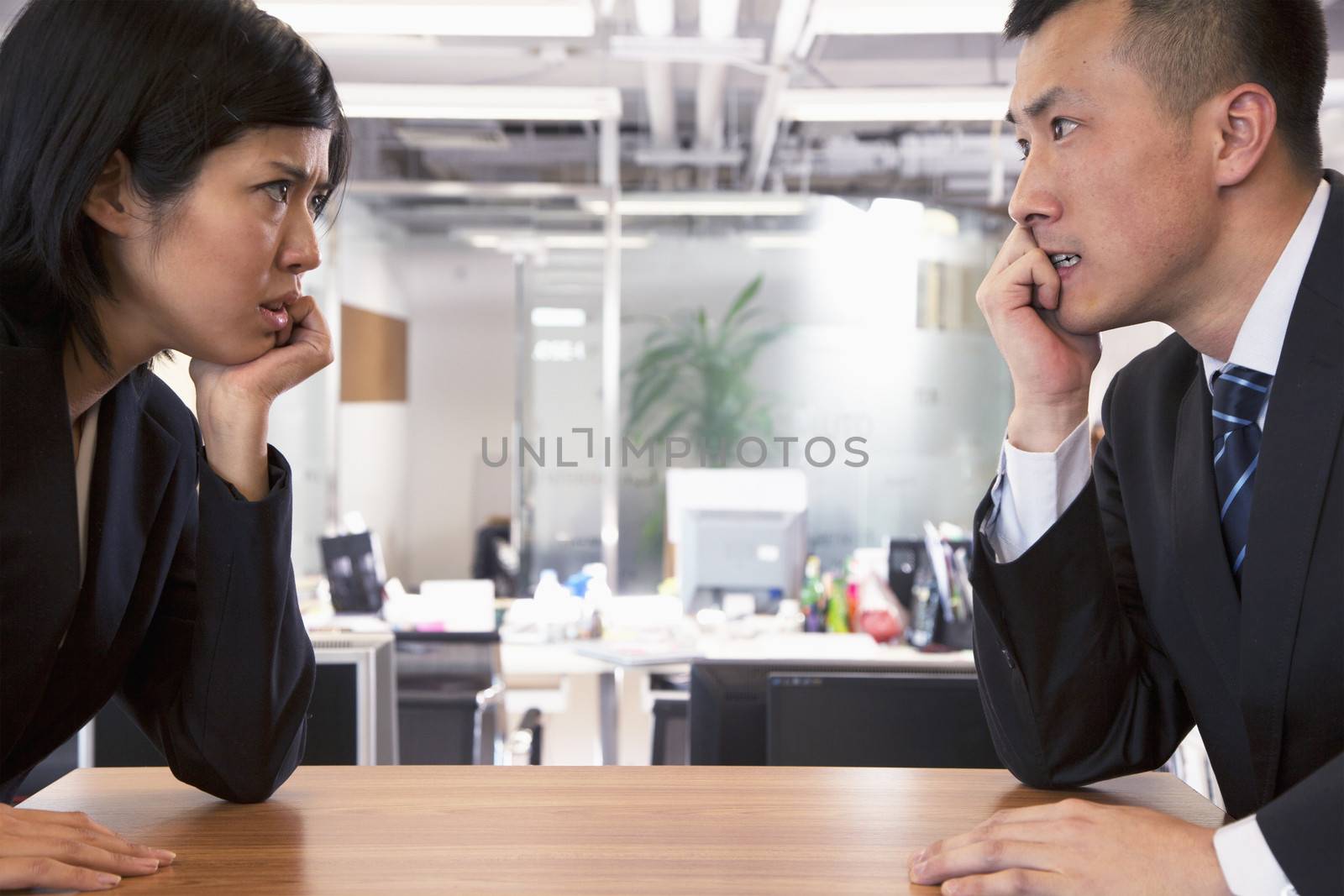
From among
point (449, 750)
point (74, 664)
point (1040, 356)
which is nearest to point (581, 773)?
point (74, 664)

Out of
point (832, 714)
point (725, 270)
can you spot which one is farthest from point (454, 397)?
point (832, 714)

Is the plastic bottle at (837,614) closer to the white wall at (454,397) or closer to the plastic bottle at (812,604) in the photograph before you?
the plastic bottle at (812,604)

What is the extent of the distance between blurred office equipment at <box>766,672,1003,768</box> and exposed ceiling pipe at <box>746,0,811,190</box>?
12.3ft

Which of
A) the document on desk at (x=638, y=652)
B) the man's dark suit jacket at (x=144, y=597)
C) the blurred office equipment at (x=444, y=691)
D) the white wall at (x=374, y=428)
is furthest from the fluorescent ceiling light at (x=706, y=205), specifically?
the man's dark suit jacket at (x=144, y=597)

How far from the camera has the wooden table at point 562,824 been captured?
3.25ft

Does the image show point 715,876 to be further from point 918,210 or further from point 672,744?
point 918,210

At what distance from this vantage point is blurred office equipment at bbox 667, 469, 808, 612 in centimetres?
451

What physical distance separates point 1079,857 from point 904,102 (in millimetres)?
5201

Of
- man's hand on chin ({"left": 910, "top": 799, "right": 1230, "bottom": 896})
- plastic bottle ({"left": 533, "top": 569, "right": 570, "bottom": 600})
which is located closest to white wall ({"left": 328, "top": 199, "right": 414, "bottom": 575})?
plastic bottle ({"left": 533, "top": 569, "right": 570, "bottom": 600})

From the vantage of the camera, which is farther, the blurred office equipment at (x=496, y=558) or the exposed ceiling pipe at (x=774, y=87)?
the blurred office equipment at (x=496, y=558)

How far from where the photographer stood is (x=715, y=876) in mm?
991

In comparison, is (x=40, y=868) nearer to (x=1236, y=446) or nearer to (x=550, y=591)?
(x=1236, y=446)

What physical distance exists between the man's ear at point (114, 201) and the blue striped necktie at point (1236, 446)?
1235 millimetres

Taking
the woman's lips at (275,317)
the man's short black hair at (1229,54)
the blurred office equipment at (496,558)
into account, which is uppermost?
the man's short black hair at (1229,54)
